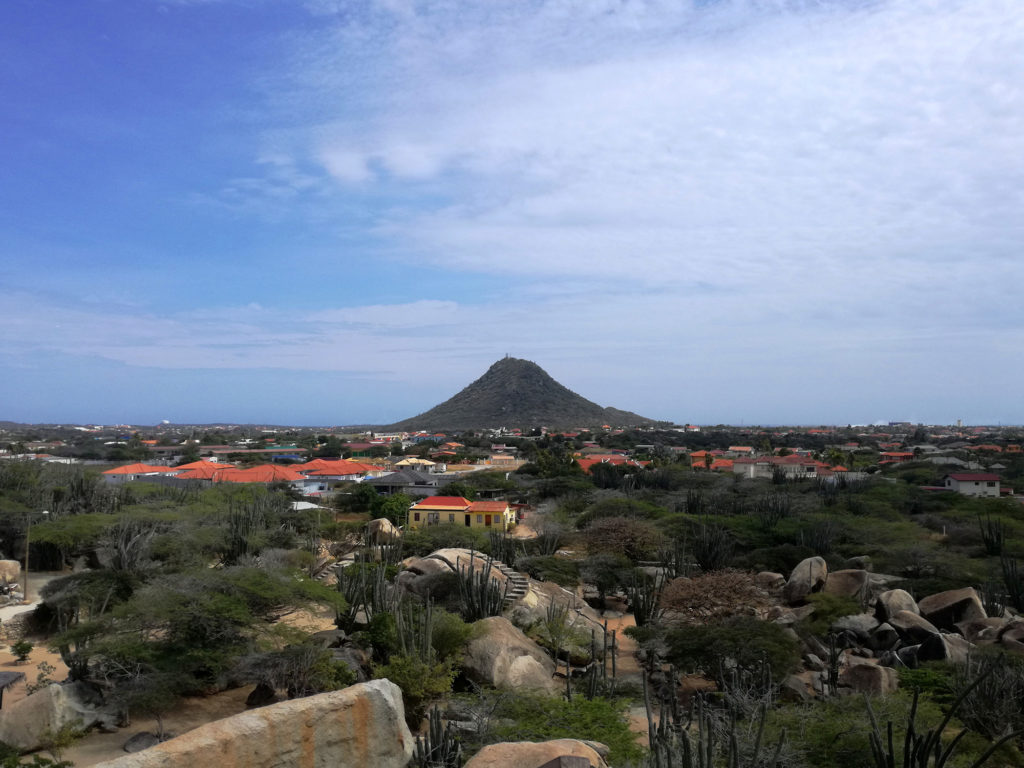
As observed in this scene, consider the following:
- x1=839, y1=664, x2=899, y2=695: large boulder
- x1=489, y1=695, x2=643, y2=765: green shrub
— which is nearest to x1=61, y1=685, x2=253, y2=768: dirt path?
x1=489, y1=695, x2=643, y2=765: green shrub

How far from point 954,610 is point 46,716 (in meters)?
18.7

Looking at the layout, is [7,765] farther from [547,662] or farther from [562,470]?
[562,470]

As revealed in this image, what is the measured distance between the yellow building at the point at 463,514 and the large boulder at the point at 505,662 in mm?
21199

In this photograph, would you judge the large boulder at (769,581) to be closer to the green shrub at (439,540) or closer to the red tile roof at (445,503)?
the green shrub at (439,540)

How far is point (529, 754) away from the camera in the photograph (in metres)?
7.82

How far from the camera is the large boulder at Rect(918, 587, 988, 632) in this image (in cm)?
1772

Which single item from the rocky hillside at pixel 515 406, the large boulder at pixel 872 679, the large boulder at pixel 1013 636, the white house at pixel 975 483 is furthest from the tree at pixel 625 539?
the rocky hillside at pixel 515 406

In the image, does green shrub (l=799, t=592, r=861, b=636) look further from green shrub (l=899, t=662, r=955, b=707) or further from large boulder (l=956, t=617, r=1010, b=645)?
green shrub (l=899, t=662, r=955, b=707)

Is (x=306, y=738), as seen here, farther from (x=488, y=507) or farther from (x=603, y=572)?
(x=488, y=507)

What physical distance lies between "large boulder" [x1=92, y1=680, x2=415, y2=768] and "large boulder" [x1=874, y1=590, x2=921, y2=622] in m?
12.7

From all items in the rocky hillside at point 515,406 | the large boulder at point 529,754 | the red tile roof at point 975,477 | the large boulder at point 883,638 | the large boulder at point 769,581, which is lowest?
the large boulder at point 769,581

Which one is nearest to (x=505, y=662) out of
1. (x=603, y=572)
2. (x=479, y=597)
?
(x=479, y=597)

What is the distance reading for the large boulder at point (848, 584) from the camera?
1998cm

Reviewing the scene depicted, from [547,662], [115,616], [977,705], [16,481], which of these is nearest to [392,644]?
[547,662]
